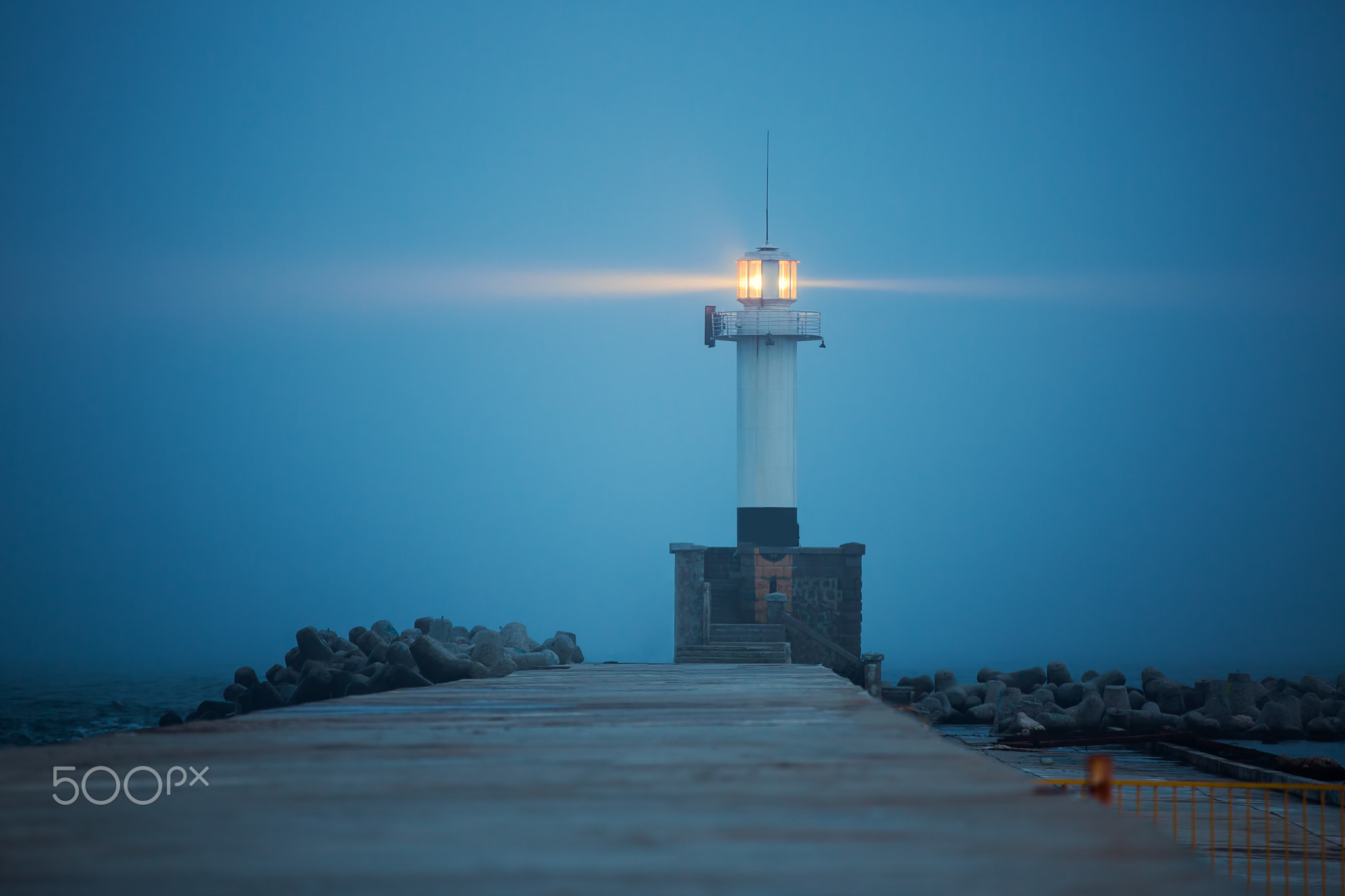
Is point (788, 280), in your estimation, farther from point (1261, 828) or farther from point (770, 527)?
point (1261, 828)

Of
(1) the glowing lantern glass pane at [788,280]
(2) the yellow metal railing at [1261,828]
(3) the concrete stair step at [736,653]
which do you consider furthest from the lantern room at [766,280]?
(2) the yellow metal railing at [1261,828]

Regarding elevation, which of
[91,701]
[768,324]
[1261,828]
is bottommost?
[91,701]

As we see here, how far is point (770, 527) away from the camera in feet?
75.6

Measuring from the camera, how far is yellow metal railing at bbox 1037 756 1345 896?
26.7 feet

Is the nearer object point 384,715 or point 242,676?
point 384,715

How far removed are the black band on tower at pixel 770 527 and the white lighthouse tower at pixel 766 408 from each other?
0.04ft

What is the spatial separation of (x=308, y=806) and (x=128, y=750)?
1.25 m

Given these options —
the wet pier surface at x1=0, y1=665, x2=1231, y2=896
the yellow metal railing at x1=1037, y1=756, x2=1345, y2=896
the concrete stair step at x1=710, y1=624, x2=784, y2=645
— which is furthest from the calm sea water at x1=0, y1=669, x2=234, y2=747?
the wet pier surface at x1=0, y1=665, x2=1231, y2=896

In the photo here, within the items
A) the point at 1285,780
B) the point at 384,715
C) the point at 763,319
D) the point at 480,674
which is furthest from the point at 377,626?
the point at 384,715

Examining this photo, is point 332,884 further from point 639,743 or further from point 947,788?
point 639,743

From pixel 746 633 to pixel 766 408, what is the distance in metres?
6.38

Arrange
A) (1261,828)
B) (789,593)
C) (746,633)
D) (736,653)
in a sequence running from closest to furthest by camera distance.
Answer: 1. (1261,828)
2. (736,653)
3. (746,633)
4. (789,593)

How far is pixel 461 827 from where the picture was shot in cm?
249

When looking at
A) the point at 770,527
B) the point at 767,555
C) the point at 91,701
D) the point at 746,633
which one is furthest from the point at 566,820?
the point at 91,701
